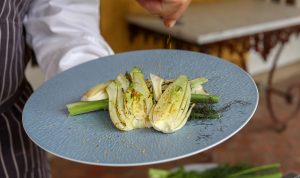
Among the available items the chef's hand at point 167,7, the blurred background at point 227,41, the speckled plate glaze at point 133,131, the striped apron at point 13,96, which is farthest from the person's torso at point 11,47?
the blurred background at point 227,41

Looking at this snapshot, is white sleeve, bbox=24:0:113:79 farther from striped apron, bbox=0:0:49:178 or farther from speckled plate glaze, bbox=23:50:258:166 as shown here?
speckled plate glaze, bbox=23:50:258:166

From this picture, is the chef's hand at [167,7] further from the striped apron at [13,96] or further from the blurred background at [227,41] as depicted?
the blurred background at [227,41]

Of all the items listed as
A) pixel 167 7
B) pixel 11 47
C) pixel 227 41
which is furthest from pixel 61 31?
pixel 227 41

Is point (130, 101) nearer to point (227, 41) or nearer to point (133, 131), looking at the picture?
point (133, 131)

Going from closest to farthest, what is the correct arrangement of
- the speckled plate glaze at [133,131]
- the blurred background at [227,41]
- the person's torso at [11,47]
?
the speckled plate glaze at [133,131] → the person's torso at [11,47] → the blurred background at [227,41]

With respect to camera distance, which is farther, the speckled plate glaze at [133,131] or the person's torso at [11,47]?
the person's torso at [11,47]

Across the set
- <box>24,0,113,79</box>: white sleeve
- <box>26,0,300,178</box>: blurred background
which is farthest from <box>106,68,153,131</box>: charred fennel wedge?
<box>26,0,300,178</box>: blurred background
